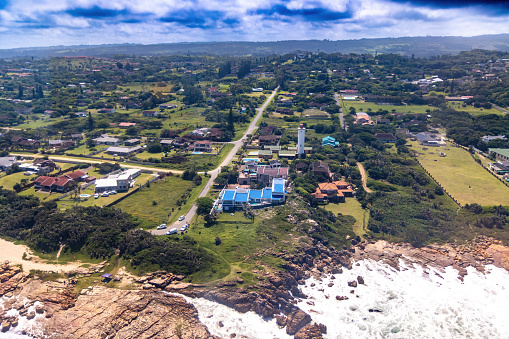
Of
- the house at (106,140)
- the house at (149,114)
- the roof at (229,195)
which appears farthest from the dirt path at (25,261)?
the house at (149,114)

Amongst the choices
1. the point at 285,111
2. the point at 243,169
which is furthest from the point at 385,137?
the point at 243,169

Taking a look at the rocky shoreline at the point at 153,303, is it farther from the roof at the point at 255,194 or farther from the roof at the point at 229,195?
the roof at the point at 229,195

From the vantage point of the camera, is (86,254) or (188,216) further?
(188,216)

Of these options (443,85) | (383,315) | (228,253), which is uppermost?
(443,85)

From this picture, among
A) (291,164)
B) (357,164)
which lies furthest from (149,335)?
(357,164)

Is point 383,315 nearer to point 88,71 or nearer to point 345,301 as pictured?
point 345,301

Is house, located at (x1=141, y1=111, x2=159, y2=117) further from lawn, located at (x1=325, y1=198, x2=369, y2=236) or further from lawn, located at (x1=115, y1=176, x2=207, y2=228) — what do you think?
lawn, located at (x1=325, y1=198, x2=369, y2=236)

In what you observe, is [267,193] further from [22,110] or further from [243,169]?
[22,110]
